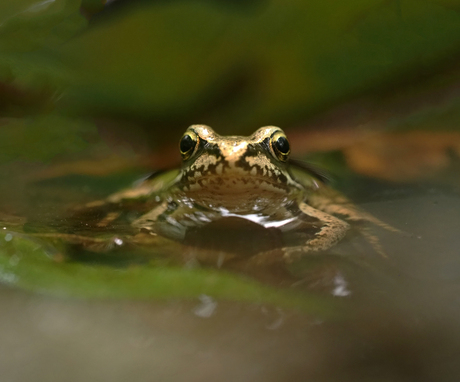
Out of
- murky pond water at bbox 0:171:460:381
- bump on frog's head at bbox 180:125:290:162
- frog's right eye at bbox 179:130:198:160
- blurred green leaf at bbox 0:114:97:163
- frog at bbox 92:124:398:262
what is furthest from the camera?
blurred green leaf at bbox 0:114:97:163

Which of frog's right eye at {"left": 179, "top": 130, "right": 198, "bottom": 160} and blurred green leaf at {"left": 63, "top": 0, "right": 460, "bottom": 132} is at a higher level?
blurred green leaf at {"left": 63, "top": 0, "right": 460, "bottom": 132}

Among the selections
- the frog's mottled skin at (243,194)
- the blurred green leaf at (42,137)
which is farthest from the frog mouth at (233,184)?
the blurred green leaf at (42,137)

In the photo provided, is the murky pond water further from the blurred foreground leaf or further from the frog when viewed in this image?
the frog

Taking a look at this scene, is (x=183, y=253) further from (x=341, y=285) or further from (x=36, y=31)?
(x=36, y=31)

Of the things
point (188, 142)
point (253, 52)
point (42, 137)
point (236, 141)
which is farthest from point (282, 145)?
point (42, 137)

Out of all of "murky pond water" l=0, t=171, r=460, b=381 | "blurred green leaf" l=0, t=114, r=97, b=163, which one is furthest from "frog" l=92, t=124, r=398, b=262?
"blurred green leaf" l=0, t=114, r=97, b=163

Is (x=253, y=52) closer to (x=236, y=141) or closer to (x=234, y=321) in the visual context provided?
(x=236, y=141)

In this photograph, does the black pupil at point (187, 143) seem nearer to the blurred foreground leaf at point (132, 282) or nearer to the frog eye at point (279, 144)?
the frog eye at point (279, 144)

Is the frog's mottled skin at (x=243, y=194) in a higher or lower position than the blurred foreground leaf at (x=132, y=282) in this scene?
higher
